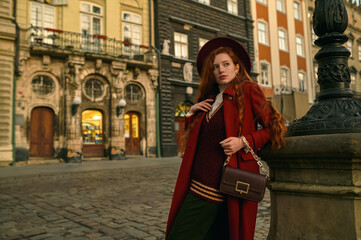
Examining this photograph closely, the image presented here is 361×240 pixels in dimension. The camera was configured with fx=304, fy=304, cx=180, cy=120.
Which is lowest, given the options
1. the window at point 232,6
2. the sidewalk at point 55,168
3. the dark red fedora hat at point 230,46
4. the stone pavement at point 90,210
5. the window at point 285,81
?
the stone pavement at point 90,210

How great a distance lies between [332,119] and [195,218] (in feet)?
3.38

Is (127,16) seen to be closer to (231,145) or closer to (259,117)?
(259,117)

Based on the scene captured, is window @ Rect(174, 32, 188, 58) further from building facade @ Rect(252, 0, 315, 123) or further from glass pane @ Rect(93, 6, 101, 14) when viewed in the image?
building facade @ Rect(252, 0, 315, 123)

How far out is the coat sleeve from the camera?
179 centimetres

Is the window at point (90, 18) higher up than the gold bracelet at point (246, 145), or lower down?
higher up

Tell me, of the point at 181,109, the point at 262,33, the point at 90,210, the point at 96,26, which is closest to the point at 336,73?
the point at 90,210

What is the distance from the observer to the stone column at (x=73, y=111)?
15.4 metres

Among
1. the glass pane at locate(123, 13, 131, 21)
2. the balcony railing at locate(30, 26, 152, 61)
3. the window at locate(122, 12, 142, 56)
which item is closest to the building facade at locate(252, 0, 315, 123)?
the window at locate(122, 12, 142, 56)

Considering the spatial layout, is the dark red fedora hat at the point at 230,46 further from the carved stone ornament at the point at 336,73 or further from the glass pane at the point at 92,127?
the glass pane at the point at 92,127

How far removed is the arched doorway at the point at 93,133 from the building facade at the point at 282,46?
43.4 ft

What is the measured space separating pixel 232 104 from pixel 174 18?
18.3 meters

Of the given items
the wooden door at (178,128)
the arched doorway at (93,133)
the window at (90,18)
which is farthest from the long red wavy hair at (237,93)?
the wooden door at (178,128)

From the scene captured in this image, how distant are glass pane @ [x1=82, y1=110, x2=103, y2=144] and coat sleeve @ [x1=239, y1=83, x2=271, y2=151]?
15.6 meters

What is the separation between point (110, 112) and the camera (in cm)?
1689
